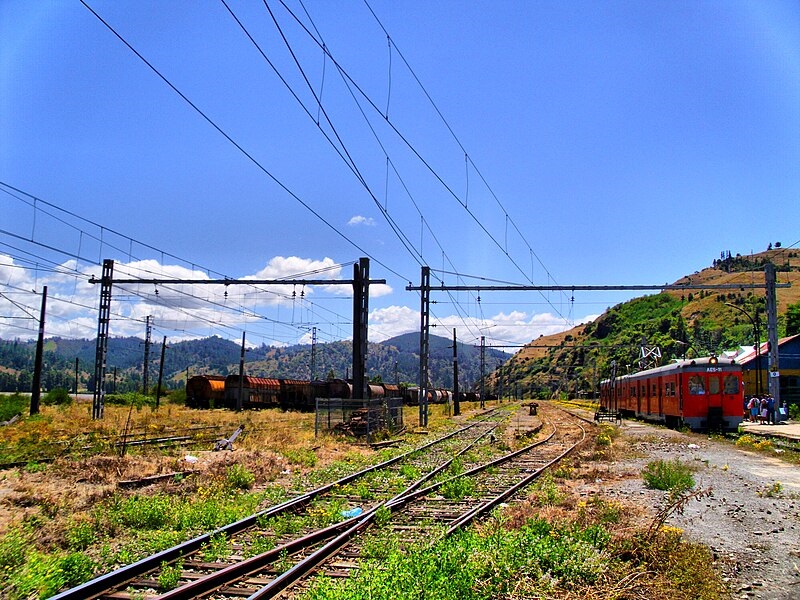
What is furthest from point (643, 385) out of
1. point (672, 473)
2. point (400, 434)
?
point (672, 473)

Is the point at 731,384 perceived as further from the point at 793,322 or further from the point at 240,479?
the point at 793,322

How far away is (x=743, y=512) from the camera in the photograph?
10.7m

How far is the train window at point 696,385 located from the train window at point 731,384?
3.14ft

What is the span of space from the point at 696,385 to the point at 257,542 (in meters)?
24.8

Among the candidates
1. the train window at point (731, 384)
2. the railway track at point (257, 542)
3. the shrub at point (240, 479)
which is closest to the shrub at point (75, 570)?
the railway track at point (257, 542)

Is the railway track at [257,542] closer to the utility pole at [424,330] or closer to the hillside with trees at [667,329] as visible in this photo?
the utility pole at [424,330]

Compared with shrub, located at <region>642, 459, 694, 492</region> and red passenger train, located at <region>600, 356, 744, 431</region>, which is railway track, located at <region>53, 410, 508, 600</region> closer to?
shrub, located at <region>642, 459, 694, 492</region>

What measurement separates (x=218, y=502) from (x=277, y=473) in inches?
170

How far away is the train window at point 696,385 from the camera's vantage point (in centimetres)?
2802

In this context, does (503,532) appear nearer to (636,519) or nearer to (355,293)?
(636,519)

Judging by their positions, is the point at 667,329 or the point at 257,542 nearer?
the point at 257,542

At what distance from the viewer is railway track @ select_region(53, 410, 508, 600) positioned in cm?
675

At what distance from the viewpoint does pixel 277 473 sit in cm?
1587

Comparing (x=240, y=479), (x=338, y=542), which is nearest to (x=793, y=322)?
(x=240, y=479)
